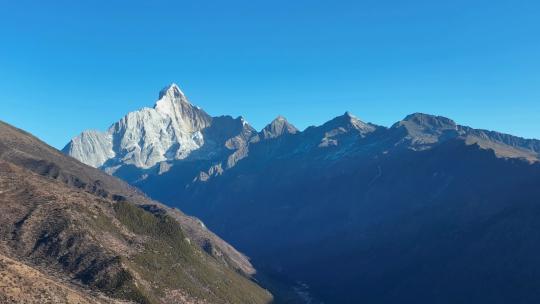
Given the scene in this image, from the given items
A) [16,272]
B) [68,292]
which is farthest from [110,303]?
[16,272]

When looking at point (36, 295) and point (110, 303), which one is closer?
point (36, 295)

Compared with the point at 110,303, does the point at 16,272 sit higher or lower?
higher

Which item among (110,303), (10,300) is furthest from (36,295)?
(110,303)

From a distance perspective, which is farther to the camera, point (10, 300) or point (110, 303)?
point (110, 303)

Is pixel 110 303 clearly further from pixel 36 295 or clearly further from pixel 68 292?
pixel 36 295

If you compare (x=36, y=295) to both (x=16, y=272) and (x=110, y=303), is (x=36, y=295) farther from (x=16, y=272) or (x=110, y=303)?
(x=110, y=303)

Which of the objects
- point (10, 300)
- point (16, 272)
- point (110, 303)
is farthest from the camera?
point (110, 303)

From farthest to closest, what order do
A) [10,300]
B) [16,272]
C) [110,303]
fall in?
[110,303], [16,272], [10,300]
